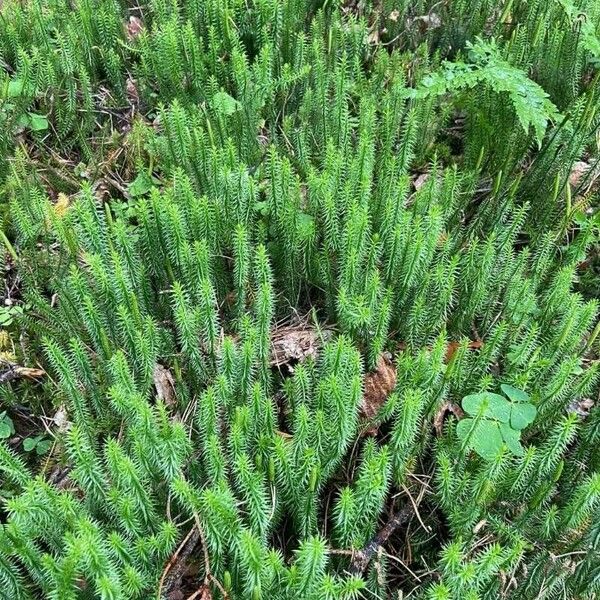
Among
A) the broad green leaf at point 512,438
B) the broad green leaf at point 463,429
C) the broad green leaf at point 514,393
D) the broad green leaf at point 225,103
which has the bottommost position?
the broad green leaf at point 512,438

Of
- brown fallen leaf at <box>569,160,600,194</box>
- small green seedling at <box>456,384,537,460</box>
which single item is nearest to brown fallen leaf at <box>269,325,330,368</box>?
small green seedling at <box>456,384,537,460</box>

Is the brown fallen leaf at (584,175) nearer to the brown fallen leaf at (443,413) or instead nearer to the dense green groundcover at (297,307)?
the dense green groundcover at (297,307)

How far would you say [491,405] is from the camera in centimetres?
193

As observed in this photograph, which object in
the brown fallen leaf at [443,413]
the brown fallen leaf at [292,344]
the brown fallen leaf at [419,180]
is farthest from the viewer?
the brown fallen leaf at [419,180]

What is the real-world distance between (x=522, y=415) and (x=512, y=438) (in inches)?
3.9

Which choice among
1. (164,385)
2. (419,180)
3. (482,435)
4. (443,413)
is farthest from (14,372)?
(419,180)

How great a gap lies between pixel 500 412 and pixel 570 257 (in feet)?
2.62

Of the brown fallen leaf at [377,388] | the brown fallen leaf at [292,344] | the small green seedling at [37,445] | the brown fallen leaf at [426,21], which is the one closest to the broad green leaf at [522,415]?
the brown fallen leaf at [377,388]

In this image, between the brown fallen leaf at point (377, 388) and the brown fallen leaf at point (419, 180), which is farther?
the brown fallen leaf at point (419, 180)

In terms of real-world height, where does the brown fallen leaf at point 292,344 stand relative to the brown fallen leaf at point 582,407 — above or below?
above

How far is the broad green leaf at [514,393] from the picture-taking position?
2.01 metres

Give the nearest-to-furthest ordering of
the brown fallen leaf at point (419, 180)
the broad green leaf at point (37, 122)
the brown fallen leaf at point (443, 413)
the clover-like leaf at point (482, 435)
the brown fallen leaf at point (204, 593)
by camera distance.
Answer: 1. the brown fallen leaf at point (204, 593)
2. the clover-like leaf at point (482, 435)
3. the brown fallen leaf at point (443, 413)
4. the brown fallen leaf at point (419, 180)
5. the broad green leaf at point (37, 122)

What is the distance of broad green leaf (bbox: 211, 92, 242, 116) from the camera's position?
108 inches

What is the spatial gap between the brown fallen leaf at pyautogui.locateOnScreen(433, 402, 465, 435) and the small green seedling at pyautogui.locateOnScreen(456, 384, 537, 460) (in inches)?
4.7
